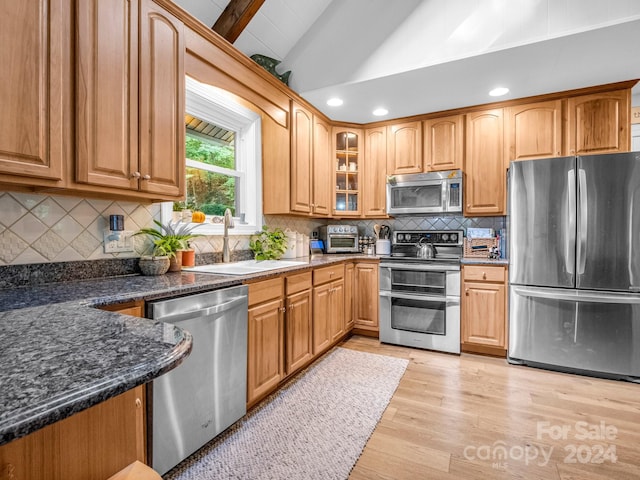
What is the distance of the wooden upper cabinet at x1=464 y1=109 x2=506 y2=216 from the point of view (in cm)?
321

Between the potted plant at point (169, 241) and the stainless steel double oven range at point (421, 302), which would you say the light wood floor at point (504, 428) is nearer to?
the stainless steel double oven range at point (421, 302)

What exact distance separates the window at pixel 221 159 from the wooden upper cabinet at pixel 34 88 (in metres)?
0.85

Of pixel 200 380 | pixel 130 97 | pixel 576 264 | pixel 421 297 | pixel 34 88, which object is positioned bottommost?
pixel 200 380

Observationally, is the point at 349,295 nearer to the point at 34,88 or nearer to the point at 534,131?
the point at 534,131

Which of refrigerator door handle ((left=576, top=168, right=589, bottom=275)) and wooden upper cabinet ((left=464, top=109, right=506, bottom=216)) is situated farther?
wooden upper cabinet ((left=464, top=109, right=506, bottom=216))

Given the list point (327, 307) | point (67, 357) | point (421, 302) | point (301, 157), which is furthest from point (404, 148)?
point (67, 357)

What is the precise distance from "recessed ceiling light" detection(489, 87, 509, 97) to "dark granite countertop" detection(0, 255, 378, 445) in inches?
128

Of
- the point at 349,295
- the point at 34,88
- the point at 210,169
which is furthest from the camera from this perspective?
the point at 349,295

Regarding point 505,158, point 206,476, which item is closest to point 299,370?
point 206,476

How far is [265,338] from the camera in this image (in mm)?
2076

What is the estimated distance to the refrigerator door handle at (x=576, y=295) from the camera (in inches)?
97.3

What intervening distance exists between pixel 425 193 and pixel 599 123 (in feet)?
5.04

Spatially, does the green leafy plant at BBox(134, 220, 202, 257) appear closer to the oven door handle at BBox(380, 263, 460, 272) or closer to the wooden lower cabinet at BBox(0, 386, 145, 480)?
the wooden lower cabinet at BBox(0, 386, 145, 480)

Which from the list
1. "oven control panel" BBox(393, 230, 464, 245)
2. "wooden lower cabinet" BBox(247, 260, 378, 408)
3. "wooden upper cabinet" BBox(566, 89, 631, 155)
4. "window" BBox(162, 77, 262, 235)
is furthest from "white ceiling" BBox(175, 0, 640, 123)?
"wooden lower cabinet" BBox(247, 260, 378, 408)
